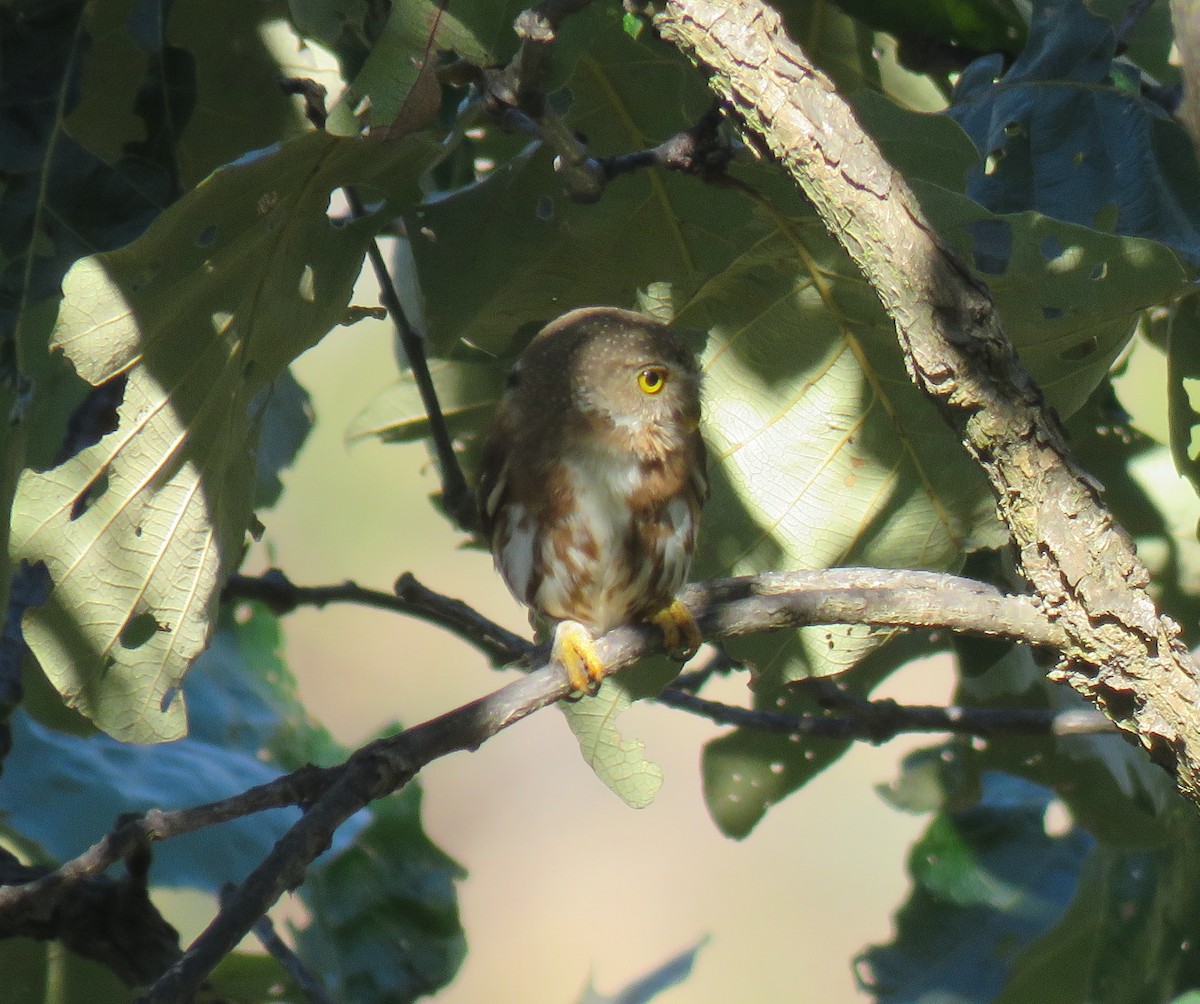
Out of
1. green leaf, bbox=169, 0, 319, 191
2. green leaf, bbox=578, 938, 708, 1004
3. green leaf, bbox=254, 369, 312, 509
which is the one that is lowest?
green leaf, bbox=578, 938, 708, 1004

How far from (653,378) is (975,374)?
92 cm

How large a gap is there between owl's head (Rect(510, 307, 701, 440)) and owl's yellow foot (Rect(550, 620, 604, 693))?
380 millimetres

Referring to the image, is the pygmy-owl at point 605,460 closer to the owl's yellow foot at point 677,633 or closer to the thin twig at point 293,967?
the owl's yellow foot at point 677,633

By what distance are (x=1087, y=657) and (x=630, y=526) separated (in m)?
1.02

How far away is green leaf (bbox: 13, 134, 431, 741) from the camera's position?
199cm

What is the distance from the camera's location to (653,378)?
249 cm

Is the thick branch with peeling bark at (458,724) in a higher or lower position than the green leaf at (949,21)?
lower

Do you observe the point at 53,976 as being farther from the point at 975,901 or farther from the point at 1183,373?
the point at 1183,373

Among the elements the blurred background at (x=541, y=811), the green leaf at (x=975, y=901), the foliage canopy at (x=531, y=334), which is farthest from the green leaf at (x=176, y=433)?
the blurred background at (x=541, y=811)

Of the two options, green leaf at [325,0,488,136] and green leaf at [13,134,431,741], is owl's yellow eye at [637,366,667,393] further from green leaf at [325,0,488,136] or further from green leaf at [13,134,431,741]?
green leaf at [325,0,488,136]

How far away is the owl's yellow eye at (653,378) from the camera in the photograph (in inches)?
98.0

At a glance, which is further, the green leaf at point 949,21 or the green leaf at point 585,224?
the green leaf at point 949,21

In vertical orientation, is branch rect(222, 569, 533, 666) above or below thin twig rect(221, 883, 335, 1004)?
above

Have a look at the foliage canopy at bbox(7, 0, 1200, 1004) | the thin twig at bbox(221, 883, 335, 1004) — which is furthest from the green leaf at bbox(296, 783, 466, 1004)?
the thin twig at bbox(221, 883, 335, 1004)
